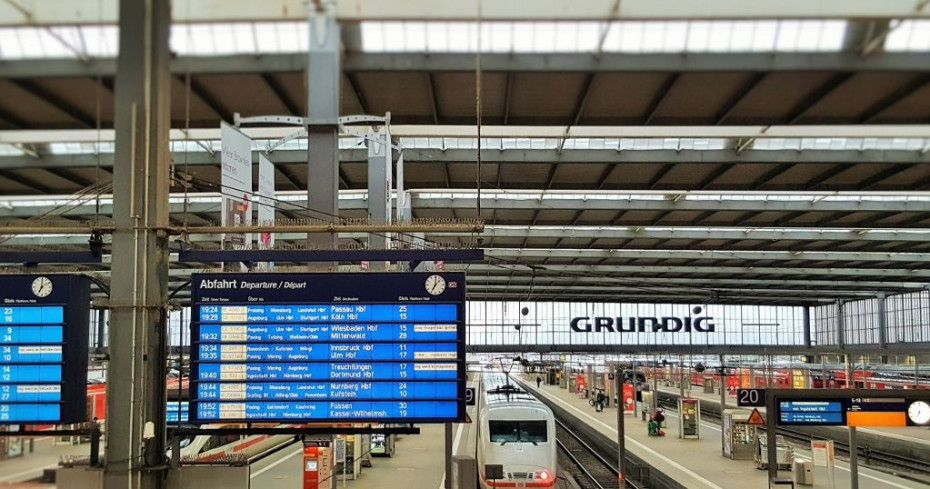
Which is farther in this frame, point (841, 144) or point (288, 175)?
point (288, 175)

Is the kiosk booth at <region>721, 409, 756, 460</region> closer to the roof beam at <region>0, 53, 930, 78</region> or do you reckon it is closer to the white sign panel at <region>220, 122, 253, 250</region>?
the roof beam at <region>0, 53, 930, 78</region>

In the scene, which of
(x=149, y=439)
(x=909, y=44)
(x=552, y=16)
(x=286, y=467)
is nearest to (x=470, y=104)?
(x=552, y=16)

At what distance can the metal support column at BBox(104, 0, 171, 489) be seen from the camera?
320 inches

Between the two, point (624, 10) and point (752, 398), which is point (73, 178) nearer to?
point (624, 10)

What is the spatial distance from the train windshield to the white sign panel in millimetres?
11003

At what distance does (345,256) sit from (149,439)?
9.89 ft

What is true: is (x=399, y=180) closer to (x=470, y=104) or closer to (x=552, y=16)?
(x=470, y=104)

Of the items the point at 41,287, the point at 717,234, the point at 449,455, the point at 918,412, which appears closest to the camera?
the point at 41,287

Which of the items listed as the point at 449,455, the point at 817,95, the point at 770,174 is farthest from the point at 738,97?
the point at 449,455

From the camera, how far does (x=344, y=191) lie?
26.8 m

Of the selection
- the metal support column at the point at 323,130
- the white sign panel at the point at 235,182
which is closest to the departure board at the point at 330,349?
the white sign panel at the point at 235,182

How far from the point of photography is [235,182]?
11938 millimetres

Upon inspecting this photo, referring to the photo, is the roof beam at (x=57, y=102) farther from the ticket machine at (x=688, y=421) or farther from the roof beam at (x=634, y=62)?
the ticket machine at (x=688, y=421)

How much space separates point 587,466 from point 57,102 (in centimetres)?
2844
